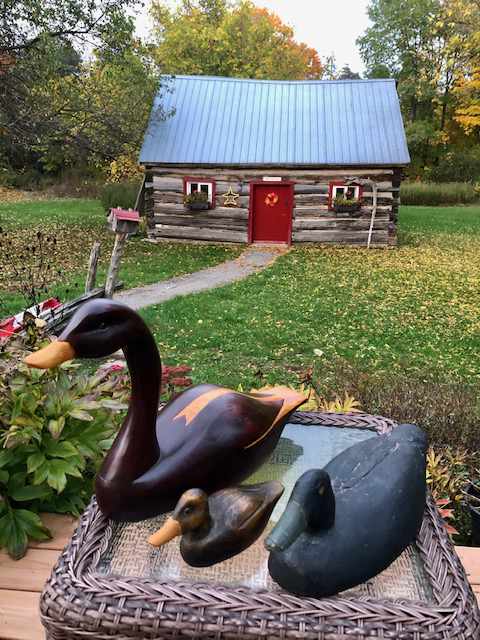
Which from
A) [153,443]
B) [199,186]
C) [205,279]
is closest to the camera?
[153,443]

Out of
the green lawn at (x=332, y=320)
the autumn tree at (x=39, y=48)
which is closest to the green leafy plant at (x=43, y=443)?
the green lawn at (x=332, y=320)

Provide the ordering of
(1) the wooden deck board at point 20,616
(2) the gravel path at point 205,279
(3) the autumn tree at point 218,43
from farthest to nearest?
(3) the autumn tree at point 218,43
(2) the gravel path at point 205,279
(1) the wooden deck board at point 20,616

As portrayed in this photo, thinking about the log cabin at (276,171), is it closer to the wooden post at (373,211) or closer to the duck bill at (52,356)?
the wooden post at (373,211)

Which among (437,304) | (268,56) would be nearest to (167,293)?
(437,304)

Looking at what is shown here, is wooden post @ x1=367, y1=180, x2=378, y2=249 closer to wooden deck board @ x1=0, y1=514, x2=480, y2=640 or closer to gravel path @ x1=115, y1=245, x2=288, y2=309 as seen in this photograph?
gravel path @ x1=115, y1=245, x2=288, y2=309

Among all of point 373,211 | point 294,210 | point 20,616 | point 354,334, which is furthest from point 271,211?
point 20,616

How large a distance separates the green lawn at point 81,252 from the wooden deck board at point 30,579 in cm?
476

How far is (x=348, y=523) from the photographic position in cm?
146

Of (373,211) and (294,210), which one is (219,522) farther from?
(373,211)

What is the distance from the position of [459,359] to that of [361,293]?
3266 mm

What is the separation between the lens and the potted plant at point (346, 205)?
13477mm

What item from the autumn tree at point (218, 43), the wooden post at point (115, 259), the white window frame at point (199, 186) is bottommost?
the wooden post at point (115, 259)

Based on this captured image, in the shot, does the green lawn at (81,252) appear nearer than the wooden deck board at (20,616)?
No

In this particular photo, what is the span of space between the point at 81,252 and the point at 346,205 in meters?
6.72
